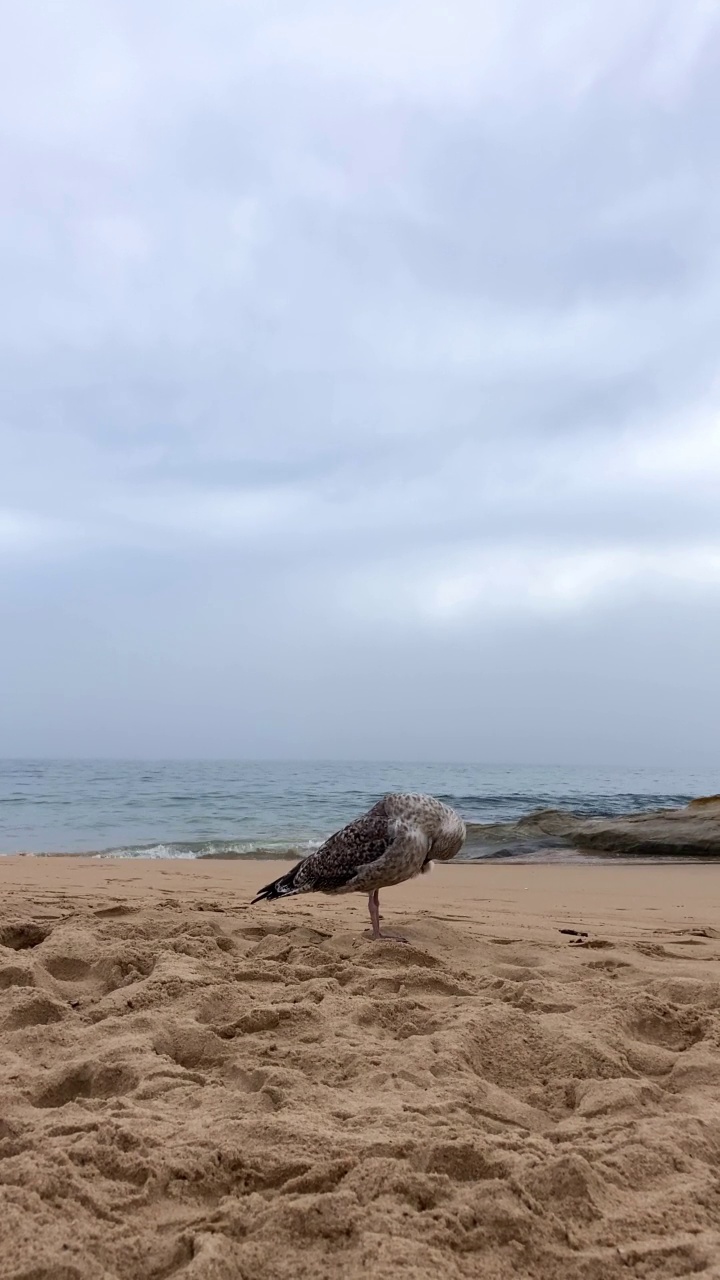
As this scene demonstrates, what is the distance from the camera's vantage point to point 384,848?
17.4ft

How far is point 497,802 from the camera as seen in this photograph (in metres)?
22.0

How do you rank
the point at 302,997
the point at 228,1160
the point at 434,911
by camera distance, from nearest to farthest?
the point at 228,1160 < the point at 302,997 < the point at 434,911

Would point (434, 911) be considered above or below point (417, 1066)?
below

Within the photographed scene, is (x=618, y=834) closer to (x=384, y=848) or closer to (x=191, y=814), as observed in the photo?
(x=384, y=848)

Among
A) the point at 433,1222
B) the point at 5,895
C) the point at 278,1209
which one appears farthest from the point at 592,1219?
the point at 5,895

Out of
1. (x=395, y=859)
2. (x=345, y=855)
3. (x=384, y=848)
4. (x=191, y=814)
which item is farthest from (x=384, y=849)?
(x=191, y=814)

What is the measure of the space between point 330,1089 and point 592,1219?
930mm

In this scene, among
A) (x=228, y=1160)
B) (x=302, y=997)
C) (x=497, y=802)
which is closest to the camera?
(x=228, y=1160)

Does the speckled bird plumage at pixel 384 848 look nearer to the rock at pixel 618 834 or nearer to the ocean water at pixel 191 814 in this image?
the ocean water at pixel 191 814

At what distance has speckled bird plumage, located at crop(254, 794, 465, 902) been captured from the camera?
207 inches

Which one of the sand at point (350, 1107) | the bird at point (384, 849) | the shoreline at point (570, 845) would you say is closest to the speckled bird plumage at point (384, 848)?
the bird at point (384, 849)

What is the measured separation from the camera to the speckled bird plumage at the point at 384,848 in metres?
5.25

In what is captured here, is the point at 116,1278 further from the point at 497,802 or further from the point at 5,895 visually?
the point at 497,802

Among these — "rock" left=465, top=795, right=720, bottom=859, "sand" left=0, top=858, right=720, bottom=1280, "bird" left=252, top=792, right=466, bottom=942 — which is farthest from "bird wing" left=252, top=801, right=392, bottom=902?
"rock" left=465, top=795, right=720, bottom=859
